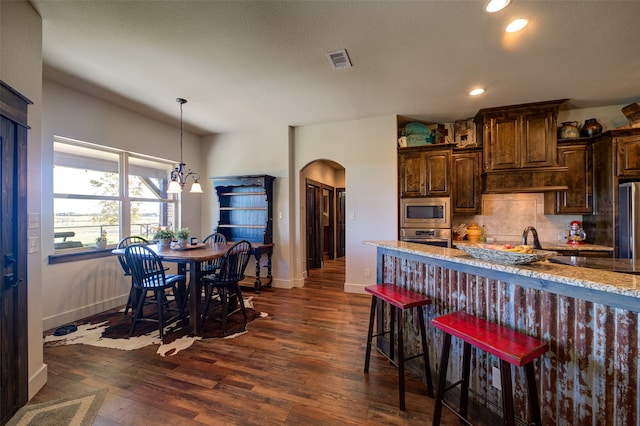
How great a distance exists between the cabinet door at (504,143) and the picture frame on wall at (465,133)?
13.4 inches

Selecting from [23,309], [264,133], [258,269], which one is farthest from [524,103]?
[23,309]

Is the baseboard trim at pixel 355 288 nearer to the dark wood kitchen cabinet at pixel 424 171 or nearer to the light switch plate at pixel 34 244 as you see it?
the dark wood kitchen cabinet at pixel 424 171

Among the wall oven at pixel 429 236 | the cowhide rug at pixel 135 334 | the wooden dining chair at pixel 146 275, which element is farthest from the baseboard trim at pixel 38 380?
the wall oven at pixel 429 236

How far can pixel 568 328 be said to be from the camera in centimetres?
131

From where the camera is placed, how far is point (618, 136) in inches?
129

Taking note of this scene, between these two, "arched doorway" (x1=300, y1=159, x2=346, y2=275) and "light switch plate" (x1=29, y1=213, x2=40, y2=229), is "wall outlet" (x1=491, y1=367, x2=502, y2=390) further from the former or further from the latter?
"arched doorway" (x1=300, y1=159, x2=346, y2=275)

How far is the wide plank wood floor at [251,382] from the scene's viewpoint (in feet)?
5.70

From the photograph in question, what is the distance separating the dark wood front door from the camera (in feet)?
5.45

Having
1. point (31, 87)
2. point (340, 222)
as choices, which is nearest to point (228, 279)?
point (31, 87)

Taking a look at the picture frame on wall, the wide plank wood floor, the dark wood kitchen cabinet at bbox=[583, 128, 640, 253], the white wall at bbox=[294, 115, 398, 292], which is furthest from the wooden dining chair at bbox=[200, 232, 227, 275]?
the dark wood kitchen cabinet at bbox=[583, 128, 640, 253]

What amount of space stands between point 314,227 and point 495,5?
4966 millimetres

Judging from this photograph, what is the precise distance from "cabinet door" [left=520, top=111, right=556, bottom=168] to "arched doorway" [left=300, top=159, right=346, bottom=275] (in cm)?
324

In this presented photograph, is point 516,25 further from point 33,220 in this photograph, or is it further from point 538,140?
point 33,220

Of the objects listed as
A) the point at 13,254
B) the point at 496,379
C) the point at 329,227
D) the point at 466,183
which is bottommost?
the point at 496,379
